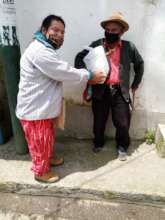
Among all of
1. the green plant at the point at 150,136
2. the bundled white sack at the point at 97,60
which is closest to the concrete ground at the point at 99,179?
the green plant at the point at 150,136

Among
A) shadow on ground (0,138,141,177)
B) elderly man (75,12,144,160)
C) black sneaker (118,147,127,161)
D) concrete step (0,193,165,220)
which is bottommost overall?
concrete step (0,193,165,220)

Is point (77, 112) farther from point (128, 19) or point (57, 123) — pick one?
point (128, 19)

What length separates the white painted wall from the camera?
371 centimetres

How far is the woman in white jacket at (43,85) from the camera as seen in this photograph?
3.01 metres

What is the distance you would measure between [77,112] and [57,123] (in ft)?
2.66

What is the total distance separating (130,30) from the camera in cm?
380

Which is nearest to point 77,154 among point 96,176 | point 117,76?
point 96,176

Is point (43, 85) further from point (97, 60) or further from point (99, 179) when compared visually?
point (99, 179)

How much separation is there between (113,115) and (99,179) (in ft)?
2.72

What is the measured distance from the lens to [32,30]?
3988 mm

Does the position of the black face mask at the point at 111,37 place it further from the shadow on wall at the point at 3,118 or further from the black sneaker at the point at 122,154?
the shadow on wall at the point at 3,118

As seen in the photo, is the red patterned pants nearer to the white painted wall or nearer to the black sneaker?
the black sneaker

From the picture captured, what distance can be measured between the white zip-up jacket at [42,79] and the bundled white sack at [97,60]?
12.5 inches

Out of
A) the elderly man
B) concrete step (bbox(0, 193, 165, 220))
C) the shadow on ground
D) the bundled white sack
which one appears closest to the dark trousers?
the elderly man
